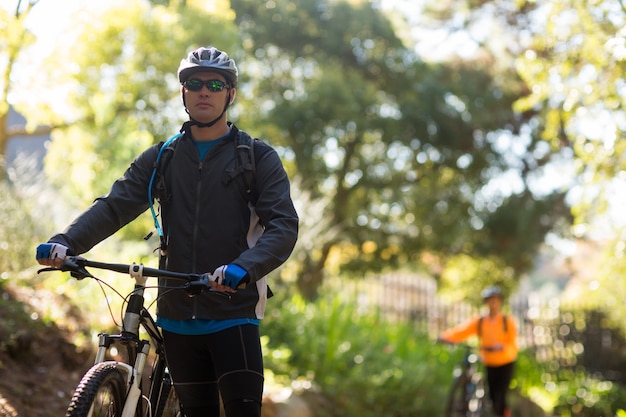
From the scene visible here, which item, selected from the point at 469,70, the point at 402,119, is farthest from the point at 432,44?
the point at 402,119

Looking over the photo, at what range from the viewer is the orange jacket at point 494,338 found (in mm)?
10000

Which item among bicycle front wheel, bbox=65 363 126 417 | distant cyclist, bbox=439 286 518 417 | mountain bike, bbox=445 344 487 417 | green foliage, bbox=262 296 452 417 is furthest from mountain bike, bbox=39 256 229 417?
mountain bike, bbox=445 344 487 417

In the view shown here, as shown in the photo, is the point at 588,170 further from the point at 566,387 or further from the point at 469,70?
the point at 469,70

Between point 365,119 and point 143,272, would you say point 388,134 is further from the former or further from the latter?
point 143,272

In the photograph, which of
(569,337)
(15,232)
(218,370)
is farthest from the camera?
(569,337)

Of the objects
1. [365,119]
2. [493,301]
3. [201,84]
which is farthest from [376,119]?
[201,84]

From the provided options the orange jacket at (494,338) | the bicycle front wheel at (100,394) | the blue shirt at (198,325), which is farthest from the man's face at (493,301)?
the bicycle front wheel at (100,394)

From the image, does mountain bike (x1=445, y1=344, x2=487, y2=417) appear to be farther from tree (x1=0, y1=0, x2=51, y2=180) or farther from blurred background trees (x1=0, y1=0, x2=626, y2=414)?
tree (x1=0, y1=0, x2=51, y2=180)

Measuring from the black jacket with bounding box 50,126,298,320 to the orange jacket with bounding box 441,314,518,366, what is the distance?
6.93 m

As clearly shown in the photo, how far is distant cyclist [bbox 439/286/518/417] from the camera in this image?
10.0 meters

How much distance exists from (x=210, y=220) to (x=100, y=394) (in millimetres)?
828

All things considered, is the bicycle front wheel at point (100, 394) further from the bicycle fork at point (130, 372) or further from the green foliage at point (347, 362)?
the green foliage at point (347, 362)

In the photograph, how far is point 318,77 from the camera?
19.1 metres

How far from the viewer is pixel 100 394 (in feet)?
9.63
